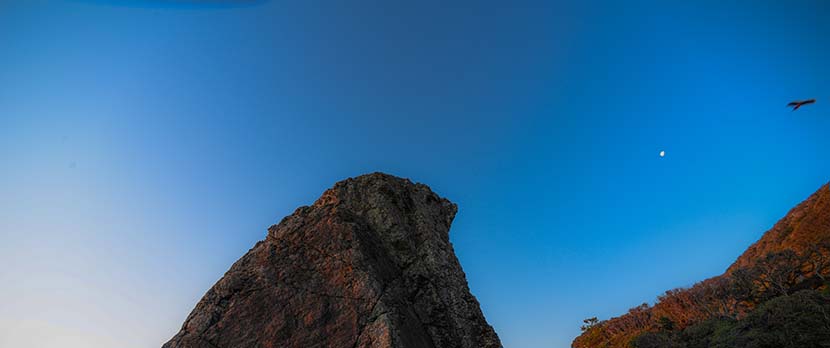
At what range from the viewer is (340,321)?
22.5 ft

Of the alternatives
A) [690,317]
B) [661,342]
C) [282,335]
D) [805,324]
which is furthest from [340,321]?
[690,317]

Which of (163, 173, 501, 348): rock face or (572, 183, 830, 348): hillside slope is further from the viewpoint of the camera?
(572, 183, 830, 348): hillside slope

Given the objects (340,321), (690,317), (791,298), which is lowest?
(690,317)

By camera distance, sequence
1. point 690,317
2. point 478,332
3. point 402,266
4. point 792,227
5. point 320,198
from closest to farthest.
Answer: point 478,332 < point 402,266 < point 320,198 < point 690,317 < point 792,227

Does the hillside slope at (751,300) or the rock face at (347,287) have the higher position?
the rock face at (347,287)

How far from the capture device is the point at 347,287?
7246 millimetres

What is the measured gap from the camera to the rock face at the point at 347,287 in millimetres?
6695

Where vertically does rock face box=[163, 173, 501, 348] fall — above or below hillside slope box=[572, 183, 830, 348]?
above

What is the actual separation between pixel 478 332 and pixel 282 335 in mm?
4177

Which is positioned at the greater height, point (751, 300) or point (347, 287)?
point (347, 287)

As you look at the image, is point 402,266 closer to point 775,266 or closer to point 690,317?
point 775,266

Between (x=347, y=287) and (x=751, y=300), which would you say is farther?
(x=751, y=300)

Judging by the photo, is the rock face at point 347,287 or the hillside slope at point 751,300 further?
the hillside slope at point 751,300

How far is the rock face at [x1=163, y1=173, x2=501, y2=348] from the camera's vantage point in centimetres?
670
